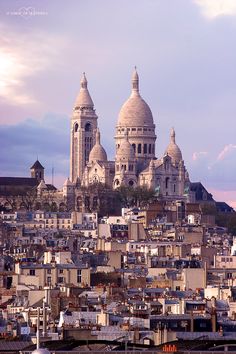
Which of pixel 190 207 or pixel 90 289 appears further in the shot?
pixel 190 207

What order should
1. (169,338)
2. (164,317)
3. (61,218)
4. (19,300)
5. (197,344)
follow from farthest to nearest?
1. (61,218)
2. (19,300)
3. (164,317)
4. (169,338)
5. (197,344)

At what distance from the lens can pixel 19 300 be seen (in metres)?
84.1

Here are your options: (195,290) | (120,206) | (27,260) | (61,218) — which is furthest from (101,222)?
(195,290)

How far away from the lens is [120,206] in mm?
190625

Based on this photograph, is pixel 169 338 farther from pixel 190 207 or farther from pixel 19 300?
pixel 190 207

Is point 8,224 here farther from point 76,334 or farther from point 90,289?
point 76,334

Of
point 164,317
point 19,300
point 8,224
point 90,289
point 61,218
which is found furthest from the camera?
point 61,218

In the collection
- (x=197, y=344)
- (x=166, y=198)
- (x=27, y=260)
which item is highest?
(x=166, y=198)

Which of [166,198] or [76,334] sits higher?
[166,198]

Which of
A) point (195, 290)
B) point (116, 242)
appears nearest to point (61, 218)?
point (116, 242)

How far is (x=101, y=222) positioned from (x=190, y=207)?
16.0m

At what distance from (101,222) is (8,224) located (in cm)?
836

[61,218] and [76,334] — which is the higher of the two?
[61,218]

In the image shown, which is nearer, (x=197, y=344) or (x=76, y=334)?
(x=197, y=344)
